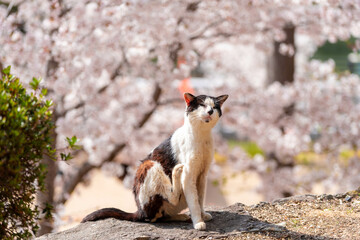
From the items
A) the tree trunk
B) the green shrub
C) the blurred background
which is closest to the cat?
the green shrub

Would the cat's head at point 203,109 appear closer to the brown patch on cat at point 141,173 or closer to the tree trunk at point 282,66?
the brown patch on cat at point 141,173

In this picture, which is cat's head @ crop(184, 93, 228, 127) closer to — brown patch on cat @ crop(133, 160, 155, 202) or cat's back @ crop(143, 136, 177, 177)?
cat's back @ crop(143, 136, 177, 177)

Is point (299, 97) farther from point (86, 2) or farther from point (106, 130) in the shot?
point (86, 2)

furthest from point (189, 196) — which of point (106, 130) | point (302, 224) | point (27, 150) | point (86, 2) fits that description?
point (106, 130)

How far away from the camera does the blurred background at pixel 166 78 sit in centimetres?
533

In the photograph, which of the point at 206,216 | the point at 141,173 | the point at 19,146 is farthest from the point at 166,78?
the point at 19,146

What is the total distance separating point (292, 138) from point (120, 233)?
414 cm

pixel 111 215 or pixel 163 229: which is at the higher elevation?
pixel 111 215

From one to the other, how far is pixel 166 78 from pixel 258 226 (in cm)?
317

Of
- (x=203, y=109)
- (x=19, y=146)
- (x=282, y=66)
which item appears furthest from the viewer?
Result: (x=282, y=66)

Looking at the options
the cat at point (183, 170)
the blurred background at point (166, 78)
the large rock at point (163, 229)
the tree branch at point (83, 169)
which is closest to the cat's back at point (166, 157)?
the cat at point (183, 170)

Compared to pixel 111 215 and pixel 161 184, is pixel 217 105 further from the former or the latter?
pixel 111 215

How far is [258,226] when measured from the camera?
3.34 meters

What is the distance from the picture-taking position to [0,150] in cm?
248
